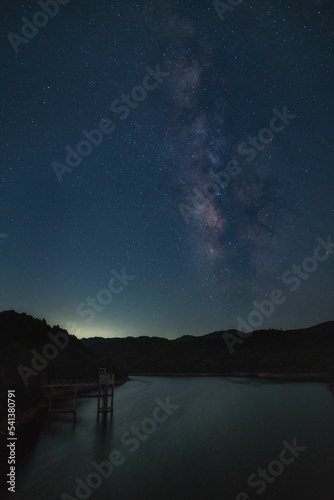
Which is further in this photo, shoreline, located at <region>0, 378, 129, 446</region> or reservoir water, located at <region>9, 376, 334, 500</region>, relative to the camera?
shoreline, located at <region>0, 378, 129, 446</region>

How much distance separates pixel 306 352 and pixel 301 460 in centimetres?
14200

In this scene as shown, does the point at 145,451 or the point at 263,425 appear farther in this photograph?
the point at 263,425

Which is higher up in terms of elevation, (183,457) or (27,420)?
(27,420)

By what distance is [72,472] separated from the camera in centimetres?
2880

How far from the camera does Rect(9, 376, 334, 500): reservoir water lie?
24.7 meters

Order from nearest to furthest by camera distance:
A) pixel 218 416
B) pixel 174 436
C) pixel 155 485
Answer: pixel 155 485
pixel 174 436
pixel 218 416

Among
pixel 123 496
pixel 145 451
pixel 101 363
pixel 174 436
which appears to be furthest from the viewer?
pixel 101 363

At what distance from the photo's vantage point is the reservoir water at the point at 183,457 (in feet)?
81.1

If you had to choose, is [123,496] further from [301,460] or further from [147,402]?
[147,402]

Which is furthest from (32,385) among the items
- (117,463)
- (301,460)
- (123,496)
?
(301,460)

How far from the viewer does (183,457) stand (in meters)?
34.2

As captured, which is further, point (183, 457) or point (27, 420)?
point (27, 420)

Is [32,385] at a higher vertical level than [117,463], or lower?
higher

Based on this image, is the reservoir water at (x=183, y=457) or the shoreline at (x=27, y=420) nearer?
the reservoir water at (x=183, y=457)
